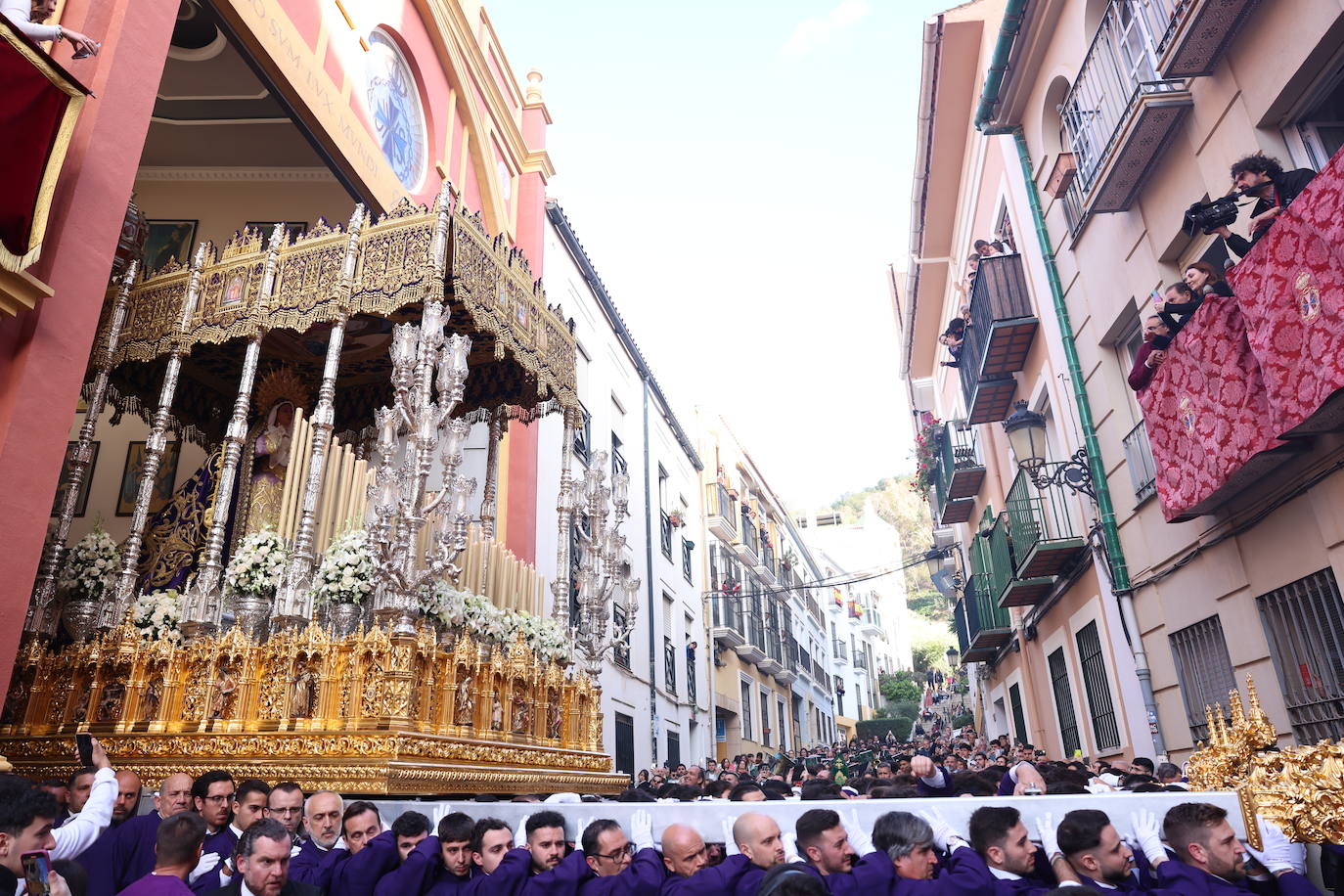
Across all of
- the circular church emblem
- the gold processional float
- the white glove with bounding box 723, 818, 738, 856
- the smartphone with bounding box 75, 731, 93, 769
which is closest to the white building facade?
the circular church emblem

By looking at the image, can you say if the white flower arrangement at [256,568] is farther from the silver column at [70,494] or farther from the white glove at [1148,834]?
the white glove at [1148,834]

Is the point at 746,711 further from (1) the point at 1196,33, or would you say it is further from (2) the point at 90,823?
(2) the point at 90,823

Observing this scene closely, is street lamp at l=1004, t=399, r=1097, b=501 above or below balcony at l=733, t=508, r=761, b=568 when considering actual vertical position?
below

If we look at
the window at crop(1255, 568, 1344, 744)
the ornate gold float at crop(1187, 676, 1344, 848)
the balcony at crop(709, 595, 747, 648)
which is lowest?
the ornate gold float at crop(1187, 676, 1344, 848)

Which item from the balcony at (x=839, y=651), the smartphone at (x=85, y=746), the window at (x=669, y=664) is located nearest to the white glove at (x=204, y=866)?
the smartphone at (x=85, y=746)

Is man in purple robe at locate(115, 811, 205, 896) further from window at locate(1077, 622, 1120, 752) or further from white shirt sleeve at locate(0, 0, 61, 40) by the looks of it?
window at locate(1077, 622, 1120, 752)

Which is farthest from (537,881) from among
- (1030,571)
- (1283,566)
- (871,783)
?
(1030,571)

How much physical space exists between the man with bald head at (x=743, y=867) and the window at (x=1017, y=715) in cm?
1335

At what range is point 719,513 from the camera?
2738 cm

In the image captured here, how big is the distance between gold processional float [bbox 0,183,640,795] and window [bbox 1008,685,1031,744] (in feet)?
31.8

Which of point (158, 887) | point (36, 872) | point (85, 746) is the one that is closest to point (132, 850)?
point (85, 746)

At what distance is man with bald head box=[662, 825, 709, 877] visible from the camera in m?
3.73

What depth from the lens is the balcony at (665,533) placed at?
21219 millimetres

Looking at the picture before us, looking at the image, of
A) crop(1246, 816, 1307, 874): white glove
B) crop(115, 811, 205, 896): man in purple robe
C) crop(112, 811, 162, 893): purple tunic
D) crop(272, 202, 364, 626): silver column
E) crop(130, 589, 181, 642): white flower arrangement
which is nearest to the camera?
crop(115, 811, 205, 896): man in purple robe
